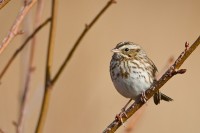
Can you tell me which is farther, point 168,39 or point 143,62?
point 168,39

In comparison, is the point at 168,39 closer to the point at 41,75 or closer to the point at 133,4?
the point at 133,4

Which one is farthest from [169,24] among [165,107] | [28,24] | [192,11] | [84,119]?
[28,24]

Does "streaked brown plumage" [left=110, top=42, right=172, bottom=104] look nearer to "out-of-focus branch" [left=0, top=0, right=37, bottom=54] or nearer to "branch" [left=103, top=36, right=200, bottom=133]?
"branch" [left=103, top=36, right=200, bottom=133]

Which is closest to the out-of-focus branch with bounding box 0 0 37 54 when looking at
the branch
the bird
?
the branch

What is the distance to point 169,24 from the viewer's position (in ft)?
45.7

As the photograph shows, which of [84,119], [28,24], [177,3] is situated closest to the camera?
[28,24]

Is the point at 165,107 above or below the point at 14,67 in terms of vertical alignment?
below

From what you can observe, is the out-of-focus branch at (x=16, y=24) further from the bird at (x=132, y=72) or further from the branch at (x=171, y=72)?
the bird at (x=132, y=72)

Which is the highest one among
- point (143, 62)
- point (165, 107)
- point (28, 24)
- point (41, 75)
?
point (28, 24)

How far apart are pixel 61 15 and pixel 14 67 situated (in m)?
2.21

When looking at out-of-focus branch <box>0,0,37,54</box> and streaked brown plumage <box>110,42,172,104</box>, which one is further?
streaked brown plumage <box>110,42,172,104</box>

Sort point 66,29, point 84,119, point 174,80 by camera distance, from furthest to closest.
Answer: point 66,29
point 174,80
point 84,119

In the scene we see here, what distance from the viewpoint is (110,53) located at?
1152 cm

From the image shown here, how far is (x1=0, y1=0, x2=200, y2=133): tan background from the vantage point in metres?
8.68
